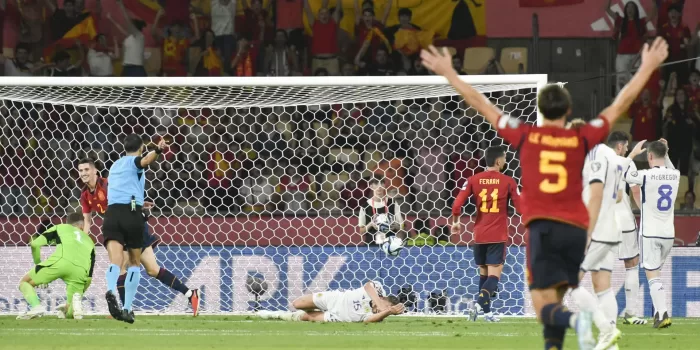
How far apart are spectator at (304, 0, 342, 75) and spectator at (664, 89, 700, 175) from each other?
479cm

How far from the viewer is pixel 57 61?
55.9 feet

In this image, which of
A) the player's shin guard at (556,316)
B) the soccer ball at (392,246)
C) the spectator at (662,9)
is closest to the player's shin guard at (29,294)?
the soccer ball at (392,246)

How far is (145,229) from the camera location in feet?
36.4

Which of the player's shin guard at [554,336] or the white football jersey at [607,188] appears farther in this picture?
the white football jersey at [607,188]

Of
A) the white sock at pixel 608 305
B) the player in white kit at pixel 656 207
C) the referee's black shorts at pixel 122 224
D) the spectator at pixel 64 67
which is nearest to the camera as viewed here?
the white sock at pixel 608 305

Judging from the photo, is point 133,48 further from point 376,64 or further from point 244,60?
point 376,64

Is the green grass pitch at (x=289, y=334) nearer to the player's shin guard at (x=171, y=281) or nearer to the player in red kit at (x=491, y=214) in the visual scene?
the player's shin guard at (x=171, y=281)

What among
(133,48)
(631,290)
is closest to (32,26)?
(133,48)

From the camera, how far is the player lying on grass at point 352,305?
1063cm

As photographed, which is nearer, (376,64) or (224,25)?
(376,64)

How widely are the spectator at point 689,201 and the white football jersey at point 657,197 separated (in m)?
4.61

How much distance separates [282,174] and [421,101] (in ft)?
6.83

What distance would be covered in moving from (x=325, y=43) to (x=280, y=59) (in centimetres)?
71

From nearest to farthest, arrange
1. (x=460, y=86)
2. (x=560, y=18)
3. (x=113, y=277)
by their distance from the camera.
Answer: (x=460, y=86), (x=113, y=277), (x=560, y=18)
